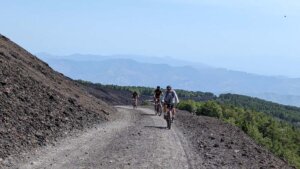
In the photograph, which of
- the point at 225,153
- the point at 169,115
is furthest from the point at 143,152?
the point at 169,115

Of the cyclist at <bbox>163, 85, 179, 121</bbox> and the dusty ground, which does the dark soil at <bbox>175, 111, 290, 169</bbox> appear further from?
the cyclist at <bbox>163, 85, 179, 121</bbox>

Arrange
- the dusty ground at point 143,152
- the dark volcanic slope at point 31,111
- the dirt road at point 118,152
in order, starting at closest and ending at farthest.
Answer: the dirt road at point 118,152
the dusty ground at point 143,152
the dark volcanic slope at point 31,111

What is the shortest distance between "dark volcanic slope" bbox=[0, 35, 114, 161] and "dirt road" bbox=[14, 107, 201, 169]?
3.09 ft

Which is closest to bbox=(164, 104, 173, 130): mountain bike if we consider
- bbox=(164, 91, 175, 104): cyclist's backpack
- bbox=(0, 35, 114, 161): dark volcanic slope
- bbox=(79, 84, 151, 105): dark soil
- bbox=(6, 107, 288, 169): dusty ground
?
bbox=(164, 91, 175, 104): cyclist's backpack

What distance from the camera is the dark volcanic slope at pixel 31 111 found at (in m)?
20.7

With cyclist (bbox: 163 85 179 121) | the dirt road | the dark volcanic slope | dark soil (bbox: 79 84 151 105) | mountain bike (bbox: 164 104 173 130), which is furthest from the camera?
dark soil (bbox: 79 84 151 105)

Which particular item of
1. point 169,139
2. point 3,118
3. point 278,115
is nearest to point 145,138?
point 169,139

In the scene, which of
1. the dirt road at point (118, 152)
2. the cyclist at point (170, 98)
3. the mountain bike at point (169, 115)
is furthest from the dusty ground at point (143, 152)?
the cyclist at point (170, 98)

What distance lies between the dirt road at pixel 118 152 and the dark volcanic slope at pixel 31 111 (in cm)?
94

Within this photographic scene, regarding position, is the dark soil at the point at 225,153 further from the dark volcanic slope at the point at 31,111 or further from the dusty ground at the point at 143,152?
the dark volcanic slope at the point at 31,111

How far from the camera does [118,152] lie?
66.4 feet

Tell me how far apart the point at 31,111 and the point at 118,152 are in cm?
655

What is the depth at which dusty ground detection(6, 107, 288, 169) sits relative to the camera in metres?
17.9

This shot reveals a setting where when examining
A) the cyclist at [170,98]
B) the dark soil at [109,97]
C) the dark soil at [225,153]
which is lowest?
the dark soil at [225,153]
